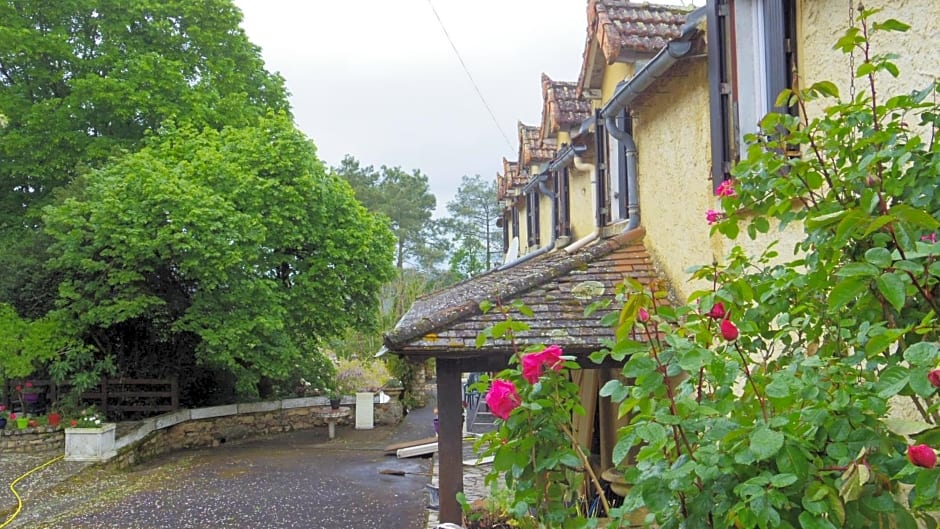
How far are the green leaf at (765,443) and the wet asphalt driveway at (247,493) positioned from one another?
779 cm

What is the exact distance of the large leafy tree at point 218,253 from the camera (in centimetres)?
1292

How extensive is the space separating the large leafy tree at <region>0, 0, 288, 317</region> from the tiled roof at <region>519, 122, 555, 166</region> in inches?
297

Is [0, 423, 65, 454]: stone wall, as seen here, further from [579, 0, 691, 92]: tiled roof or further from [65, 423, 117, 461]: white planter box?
[579, 0, 691, 92]: tiled roof

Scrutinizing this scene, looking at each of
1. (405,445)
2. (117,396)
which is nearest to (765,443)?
(405,445)

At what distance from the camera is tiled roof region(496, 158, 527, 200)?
1605 cm

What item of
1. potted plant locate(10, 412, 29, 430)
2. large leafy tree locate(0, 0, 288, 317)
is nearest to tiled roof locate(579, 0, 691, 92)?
large leafy tree locate(0, 0, 288, 317)

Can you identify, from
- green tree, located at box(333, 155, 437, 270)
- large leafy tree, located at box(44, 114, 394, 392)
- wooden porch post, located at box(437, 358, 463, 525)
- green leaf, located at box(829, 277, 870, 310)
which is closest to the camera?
green leaf, located at box(829, 277, 870, 310)

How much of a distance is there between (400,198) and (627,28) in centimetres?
3269

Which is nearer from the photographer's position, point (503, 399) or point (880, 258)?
point (880, 258)

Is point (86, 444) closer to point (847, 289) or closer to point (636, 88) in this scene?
point (636, 88)

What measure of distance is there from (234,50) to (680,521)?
62.7 ft

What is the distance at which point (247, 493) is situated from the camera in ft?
35.1

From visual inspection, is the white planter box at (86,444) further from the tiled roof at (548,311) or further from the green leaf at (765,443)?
the green leaf at (765,443)

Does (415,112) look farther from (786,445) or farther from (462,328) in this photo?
(786,445)
